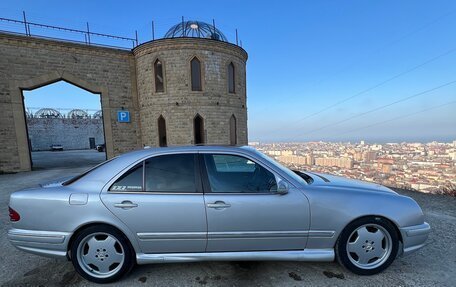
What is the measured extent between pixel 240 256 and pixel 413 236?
2.01 meters

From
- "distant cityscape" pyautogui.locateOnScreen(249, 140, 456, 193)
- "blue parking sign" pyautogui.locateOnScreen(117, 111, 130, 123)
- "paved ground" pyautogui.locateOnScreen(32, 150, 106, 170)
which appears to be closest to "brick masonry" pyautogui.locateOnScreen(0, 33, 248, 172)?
"blue parking sign" pyautogui.locateOnScreen(117, 111, 130, 123)

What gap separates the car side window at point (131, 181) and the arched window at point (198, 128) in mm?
11905

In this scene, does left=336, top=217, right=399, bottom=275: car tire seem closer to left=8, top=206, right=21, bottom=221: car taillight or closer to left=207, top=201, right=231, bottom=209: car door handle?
left=207, top=201, right=231, bottom=209: car door handle

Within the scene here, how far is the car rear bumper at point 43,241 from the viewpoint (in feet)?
7.57

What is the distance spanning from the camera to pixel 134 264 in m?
2.47

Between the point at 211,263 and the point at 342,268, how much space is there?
162cm

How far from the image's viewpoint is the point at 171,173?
2432 mm

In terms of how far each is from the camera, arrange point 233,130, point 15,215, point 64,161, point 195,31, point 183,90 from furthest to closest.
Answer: point 64,161 < point 195,31 < point 233,130 < point 183,90 < point 15,215

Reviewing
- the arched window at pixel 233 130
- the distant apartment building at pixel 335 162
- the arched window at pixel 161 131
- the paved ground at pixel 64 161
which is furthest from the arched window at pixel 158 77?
the distant apartment building at pixel 335 162

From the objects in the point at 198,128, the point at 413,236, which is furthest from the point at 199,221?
the point at 198,128

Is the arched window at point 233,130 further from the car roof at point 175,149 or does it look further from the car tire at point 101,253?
the car tire at point 101,253

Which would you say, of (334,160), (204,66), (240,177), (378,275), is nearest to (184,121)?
(204,66)

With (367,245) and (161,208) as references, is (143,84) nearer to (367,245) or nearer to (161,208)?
(161,208)

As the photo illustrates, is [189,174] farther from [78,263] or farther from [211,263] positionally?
[78,263]
